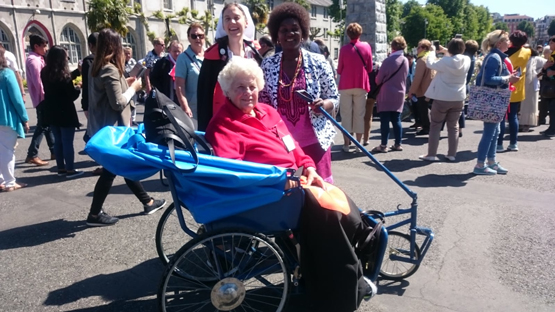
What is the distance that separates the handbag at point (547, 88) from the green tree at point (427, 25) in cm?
6065

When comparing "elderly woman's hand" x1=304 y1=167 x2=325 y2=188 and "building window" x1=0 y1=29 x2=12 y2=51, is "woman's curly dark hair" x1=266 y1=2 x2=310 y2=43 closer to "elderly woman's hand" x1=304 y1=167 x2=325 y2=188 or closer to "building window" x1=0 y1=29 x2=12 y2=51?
"elderly woman's hand" x1=304 y1=167 x2=325 y2=188

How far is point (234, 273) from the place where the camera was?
2.64m

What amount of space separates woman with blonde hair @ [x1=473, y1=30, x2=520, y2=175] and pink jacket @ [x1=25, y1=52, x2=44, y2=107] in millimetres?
6903

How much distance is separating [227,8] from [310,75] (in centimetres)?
96

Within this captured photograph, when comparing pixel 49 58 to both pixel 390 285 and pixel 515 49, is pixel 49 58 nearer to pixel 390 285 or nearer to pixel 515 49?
pixel 390 285

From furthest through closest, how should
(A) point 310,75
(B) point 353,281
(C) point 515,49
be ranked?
(C) point 515,49 < (A) point 310,75 < (B) point 353,281

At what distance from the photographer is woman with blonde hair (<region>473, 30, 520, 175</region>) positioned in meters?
5.72

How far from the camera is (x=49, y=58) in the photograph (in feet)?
18.9

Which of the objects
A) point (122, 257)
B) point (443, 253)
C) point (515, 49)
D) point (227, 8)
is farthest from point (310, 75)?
point (515, 49)

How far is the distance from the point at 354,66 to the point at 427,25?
2594 inches

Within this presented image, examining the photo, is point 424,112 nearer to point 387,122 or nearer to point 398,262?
point 387,122

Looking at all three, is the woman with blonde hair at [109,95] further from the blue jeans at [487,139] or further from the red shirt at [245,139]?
the blue jeans at [487,139]

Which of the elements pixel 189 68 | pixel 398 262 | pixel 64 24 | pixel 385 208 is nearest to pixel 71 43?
pixel 64 24

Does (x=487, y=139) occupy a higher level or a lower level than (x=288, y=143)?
lower
